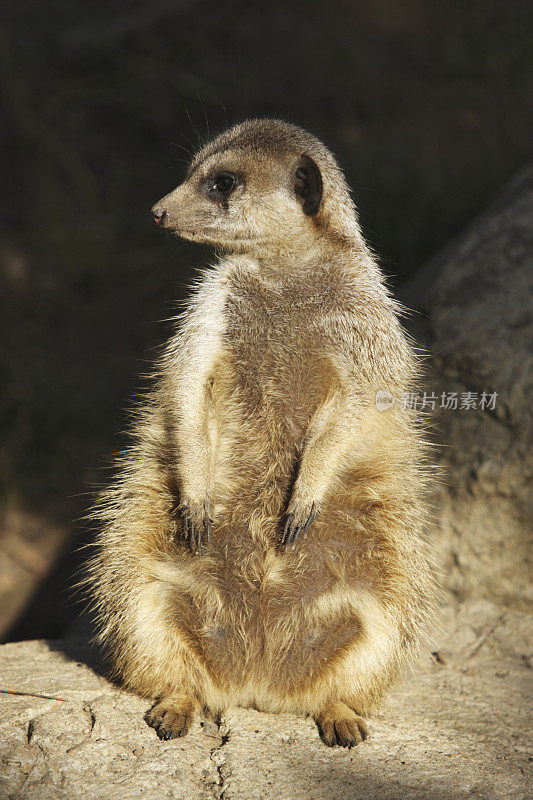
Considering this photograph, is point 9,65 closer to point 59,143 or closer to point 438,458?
point 59,143

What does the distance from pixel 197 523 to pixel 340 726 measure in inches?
30.1

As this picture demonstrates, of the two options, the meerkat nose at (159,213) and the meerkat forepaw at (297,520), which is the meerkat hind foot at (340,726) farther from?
the meerkat nose at (159,213)

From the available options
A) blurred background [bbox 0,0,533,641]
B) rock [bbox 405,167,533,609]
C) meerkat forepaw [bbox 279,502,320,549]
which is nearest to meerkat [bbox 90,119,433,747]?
meerkat forepaw [bbox 279,502,320,549]

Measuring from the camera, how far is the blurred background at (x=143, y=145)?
17.4 feet

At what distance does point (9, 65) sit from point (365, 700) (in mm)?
6047

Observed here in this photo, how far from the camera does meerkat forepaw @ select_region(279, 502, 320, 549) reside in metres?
2.53

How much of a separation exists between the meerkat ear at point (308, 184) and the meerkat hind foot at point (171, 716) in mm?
1653

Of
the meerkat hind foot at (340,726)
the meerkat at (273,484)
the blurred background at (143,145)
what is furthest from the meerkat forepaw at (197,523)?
the blurred background at (143,145)

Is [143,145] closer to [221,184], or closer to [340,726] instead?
[221,184]

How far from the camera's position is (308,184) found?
108 inches

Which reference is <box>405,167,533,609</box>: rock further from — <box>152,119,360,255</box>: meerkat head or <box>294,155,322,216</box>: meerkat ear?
<box>294,155,322,216</box>: meerkat ear

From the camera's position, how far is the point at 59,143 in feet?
21.8

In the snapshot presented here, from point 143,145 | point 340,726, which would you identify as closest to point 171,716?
point 340,726

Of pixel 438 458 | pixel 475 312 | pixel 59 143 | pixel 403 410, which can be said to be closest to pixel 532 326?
pixel 475 312
